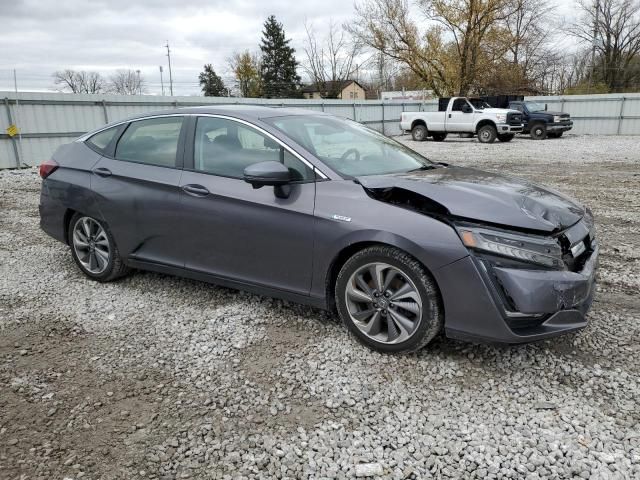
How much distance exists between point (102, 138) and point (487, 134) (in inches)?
772

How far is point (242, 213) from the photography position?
3.56 meters

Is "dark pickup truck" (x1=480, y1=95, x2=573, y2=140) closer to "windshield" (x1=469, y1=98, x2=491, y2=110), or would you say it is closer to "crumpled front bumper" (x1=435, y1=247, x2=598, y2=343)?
"windshield" (x1=469, y1=98, x2=491, y2=110)

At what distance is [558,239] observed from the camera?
2.92 meters

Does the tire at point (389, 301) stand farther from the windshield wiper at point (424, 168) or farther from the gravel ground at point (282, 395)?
the windshield wiper at point (424, 168)

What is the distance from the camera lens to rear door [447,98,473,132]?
22.0 m

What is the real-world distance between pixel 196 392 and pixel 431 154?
15.7m

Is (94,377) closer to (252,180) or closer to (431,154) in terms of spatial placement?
(252,180)

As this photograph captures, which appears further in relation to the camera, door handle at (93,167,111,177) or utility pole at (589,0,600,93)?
utility pole at (589,0,600,93)

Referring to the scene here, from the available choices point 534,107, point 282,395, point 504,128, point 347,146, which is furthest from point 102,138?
point 534,107

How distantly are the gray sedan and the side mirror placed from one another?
0.04ft

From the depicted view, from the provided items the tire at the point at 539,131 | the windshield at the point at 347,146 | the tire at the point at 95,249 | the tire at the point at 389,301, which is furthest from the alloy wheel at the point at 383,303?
the tire at the point at 539,131

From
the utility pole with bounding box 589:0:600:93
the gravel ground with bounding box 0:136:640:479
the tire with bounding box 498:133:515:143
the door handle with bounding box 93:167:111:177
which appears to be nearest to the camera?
the gravel ground with bounding box 0:136:640:479

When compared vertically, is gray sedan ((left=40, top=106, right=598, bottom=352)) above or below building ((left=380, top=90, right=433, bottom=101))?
below

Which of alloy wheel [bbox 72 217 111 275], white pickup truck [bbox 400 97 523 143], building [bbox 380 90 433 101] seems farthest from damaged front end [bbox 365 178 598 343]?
building [bbox 380 90 433 101]
